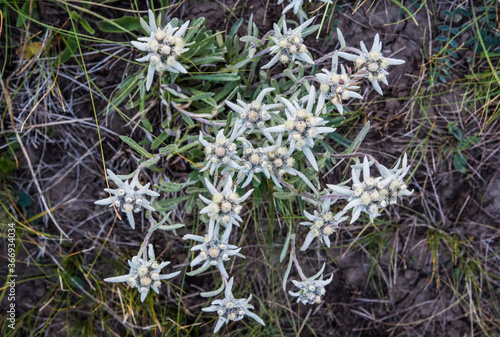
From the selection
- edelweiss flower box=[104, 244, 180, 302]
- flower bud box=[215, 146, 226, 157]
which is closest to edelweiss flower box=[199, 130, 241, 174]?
flower bud box=[215, 146, 226, 157]

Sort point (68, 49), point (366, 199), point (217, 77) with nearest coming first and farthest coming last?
point (366, 199), point (217, 77), point (68, 49)

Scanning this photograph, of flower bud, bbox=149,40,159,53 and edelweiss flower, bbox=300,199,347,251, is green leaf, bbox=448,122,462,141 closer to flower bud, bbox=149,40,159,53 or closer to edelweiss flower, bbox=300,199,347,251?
edelweiss flower, bbox=300,199,347,251

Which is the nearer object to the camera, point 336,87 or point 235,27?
point 336,87

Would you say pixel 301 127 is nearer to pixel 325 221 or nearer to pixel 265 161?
pixel 265 161

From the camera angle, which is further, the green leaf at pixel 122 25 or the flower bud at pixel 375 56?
the green leaf at pixel 122 25

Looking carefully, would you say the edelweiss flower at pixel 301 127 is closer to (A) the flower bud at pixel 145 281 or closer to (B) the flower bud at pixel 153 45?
(B) the flower bud at pixel 153 45

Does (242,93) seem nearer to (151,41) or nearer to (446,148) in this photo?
(151,41)

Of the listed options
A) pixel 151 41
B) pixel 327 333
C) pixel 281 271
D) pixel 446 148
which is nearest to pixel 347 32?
pixel 446 148

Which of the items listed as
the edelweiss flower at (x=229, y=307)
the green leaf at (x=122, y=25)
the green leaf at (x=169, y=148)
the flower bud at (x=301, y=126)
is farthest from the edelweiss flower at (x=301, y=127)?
the green leaf at (x=122, y=25)

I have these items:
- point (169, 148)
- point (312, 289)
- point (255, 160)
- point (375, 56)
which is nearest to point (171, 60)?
point (169, 148)
